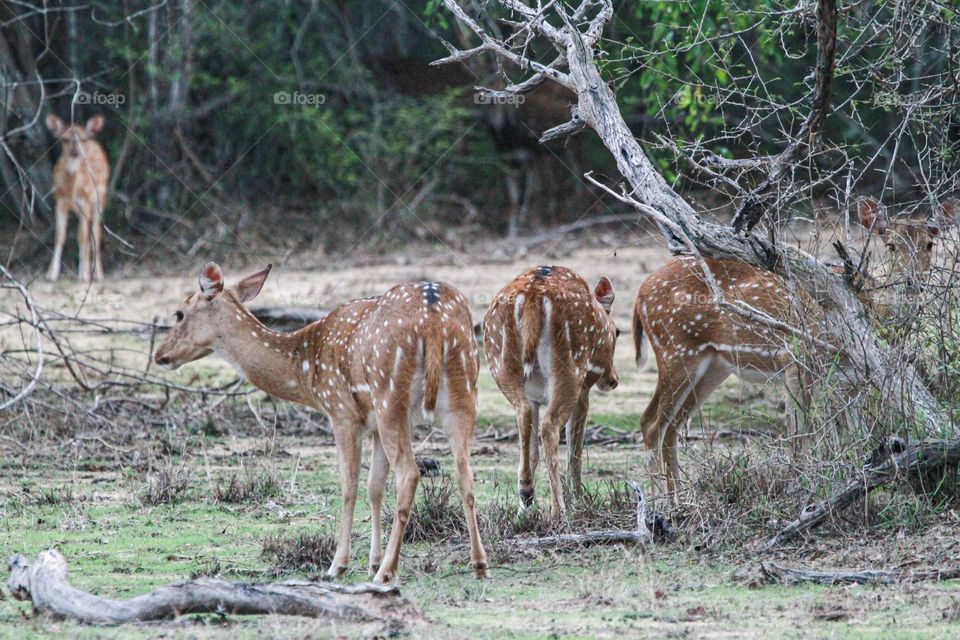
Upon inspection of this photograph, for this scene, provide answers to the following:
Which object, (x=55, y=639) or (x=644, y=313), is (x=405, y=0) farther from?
(x=55, y=639)

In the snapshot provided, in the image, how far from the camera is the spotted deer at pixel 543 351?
8195mm

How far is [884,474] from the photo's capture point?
695 centimetres

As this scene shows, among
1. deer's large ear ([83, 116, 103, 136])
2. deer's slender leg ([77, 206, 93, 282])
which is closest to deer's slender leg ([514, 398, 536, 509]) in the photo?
deer's slender leg ([77, 206, 93, 282])

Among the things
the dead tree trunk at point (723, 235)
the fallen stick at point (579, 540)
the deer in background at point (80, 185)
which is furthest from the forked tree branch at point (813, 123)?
the deer in background at point (80, 185)

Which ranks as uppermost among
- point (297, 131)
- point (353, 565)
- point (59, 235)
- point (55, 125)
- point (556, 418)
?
point (297, 131)

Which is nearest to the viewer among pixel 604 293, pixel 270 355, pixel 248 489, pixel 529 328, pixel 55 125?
pixel 270 355

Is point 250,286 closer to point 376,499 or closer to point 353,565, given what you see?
point 376,499

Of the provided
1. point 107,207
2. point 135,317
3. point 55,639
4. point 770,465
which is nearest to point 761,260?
point 770,465

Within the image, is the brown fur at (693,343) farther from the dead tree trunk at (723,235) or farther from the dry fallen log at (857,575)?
the dry fallen log at (857,575)

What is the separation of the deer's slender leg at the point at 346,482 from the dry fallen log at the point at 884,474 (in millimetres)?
Answer: 2080

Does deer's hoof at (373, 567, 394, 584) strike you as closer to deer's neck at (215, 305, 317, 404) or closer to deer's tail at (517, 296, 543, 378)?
deer's neck at (215, 305, 317, 404)

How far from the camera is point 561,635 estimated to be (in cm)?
550

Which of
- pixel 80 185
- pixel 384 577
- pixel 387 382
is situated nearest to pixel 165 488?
pixel 387 382

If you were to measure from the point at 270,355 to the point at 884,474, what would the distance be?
3.34 metres
